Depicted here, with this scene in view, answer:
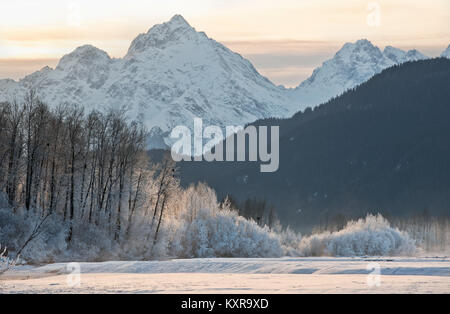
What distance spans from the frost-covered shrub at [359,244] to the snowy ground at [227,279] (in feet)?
174

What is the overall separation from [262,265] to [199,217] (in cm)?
4621

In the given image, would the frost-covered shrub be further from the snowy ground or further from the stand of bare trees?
the snowy ground

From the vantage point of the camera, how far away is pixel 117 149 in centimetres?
10581

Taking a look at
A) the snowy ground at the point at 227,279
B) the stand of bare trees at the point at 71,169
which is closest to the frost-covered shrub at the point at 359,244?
the stand of bare trees at the point at 71,169

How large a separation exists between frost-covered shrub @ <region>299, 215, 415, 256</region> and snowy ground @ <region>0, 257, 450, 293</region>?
5297cm

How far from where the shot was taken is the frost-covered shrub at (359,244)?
385 feet

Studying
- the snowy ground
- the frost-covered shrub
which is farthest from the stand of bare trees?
the frost-covered shrub

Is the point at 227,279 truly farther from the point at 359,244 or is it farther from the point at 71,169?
the point at 359,244

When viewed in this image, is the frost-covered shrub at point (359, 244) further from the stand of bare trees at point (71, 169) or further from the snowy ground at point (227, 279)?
the snowy ground at point (227, 279)

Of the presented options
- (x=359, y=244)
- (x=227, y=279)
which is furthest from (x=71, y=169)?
(x=227, y=279)

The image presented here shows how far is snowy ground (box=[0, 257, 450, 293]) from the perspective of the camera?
43281 mm
